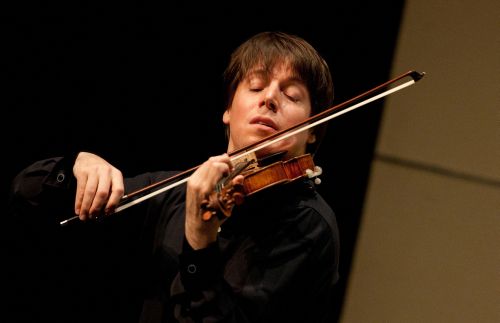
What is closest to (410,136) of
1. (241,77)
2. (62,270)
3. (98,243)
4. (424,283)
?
(424,283)

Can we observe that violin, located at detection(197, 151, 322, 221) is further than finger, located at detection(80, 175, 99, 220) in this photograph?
No

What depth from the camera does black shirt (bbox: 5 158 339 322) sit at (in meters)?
0.98

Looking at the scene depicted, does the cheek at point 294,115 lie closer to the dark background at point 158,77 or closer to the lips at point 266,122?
the lips at point 266,122

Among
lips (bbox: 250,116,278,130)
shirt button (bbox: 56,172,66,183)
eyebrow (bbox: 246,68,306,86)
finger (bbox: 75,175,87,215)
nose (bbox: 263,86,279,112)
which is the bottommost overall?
shirt button (bbox: 56,172,66,183)

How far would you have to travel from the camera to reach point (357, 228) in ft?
6.11

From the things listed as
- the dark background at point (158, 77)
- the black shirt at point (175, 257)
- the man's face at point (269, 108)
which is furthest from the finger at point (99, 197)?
the dark background at point (158, 77)

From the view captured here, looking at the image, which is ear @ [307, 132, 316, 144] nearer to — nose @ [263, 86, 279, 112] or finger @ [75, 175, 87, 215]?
nose @ [263, 86, 279, 112]

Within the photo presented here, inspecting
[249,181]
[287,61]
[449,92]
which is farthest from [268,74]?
[449,92]

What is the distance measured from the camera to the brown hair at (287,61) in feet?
4.23

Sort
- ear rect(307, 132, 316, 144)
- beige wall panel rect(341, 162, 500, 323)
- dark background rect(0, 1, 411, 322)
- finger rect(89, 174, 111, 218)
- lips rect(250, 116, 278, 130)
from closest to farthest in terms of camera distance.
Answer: finger rect(89, 174, 111, 218) < lips rect(250, 116, 278, 130) < ear rect(307, 132, 316, 144) < dark background rect(0, 1, 411, 322) < beige wall panel rect(341, 162, 500, 323)

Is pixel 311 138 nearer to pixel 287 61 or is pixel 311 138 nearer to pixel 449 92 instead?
pixel 287 61

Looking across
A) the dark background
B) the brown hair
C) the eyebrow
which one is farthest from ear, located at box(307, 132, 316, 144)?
the dark background

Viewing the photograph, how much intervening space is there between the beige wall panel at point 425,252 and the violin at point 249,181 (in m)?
0.89

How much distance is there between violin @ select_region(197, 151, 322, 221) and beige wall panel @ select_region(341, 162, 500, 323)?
0.89m
